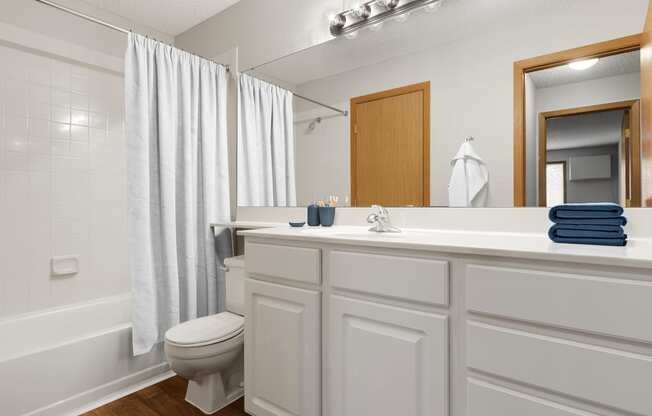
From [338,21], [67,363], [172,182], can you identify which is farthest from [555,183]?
[67,363]

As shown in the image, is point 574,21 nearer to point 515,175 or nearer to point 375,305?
point 515,175

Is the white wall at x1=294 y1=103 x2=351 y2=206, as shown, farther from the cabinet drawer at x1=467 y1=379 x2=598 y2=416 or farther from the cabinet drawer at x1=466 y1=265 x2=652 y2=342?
the cabinet drawer at x1=467 y1=379 x2=598 y2=416

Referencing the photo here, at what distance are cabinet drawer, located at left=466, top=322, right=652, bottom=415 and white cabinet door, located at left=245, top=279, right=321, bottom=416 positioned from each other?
0.59 m

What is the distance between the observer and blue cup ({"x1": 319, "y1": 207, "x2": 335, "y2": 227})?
1.84 metres

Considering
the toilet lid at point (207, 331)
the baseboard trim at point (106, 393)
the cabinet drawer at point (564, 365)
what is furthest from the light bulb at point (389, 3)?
the baseboard trim at point (106, 393)

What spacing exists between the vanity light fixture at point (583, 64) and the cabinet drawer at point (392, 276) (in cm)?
91

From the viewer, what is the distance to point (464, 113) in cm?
149

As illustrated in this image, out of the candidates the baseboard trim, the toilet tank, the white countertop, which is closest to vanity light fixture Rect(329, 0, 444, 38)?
the white countertop

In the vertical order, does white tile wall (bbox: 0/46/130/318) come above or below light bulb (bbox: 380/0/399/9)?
below

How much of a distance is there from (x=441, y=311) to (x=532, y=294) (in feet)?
0.86

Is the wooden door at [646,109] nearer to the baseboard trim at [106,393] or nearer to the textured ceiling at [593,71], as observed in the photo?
the textured ceiling at [593,71]

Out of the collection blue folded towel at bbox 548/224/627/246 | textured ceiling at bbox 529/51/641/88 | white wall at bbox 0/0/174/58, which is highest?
white wall at bbox 0/0/174/58

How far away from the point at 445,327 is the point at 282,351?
0.71 meters

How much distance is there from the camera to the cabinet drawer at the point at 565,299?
0.79m
